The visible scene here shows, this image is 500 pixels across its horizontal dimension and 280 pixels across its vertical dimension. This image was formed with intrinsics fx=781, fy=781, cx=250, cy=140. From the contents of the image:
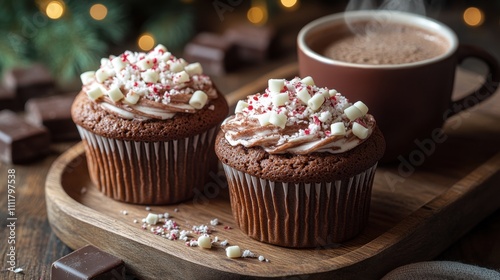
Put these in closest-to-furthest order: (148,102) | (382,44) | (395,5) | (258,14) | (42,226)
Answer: (148,102) < (42,226) < (382,44) < (395,5) < (258,14)

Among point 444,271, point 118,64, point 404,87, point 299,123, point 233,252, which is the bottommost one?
point 444,271

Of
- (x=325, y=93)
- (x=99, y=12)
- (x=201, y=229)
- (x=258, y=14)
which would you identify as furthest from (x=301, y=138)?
(x=258, y=14)

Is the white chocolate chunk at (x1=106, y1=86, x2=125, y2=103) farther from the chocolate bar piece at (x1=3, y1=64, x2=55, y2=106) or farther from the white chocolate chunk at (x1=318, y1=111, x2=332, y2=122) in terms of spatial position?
the chocolate bar piece at (x1=3, y1=64, x2=55, y2=106)

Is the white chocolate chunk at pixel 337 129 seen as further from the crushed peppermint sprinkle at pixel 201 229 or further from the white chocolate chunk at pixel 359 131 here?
the crushed peppermint sprinkle at pixel 201 229

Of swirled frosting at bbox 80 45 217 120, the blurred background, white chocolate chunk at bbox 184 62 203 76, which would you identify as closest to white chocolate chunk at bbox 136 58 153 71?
swirled frosting at bbox 80 45 217 120

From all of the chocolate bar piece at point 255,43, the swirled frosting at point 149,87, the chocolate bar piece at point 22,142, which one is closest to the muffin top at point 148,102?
the swirled frosting at point 149,87

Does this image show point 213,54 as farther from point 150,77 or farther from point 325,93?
point 325,93

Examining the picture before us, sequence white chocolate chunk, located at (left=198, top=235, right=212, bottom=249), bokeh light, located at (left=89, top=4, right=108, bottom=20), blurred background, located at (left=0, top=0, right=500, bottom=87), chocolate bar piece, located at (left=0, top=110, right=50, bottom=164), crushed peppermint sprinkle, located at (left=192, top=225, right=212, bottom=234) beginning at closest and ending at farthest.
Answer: white chocolate chunk, located at (left=198, top=235, right=212, bottom=249) < crushed peppermint sprinkle, located at (left=192, top=225, right=212, bottom=234) < chocolate bar piece, located at (left=0, top=110, right=50, bottom=164) < blurred background, located at (left=0, top=0, right=500, bottom=87) < bokeh light, located at (left=89, top=4, right=108, bottom=20)

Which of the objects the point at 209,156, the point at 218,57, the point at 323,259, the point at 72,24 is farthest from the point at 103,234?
the point at 72,24
